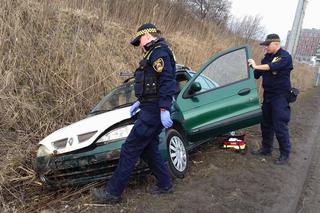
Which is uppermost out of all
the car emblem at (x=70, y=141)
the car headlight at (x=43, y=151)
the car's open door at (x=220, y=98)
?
the car's open door at (x=220, y=98)

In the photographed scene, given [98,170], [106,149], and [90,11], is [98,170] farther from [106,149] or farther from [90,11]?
[90,11]

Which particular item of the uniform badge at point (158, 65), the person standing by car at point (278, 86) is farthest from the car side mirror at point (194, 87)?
the uniform badge at point (158, 65)

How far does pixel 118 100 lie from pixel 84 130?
1208mm

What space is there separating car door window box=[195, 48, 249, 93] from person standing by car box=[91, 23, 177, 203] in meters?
1.89

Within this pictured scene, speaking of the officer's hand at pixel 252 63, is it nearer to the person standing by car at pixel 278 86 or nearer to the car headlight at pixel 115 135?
the person standing by car at pixel 278 86

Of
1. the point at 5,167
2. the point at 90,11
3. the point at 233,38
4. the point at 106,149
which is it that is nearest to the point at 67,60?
the point at 90,11

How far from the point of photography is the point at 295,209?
431cm

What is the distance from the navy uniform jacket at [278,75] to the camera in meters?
5.74

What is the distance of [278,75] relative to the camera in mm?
5859

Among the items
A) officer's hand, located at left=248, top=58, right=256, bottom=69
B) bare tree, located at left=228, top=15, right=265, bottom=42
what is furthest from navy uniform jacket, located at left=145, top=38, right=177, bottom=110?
bare tree, located at left=228, top=15, right=265, bottom=42

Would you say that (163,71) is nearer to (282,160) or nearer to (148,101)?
(148,101)

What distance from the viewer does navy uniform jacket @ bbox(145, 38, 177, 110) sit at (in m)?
3.82

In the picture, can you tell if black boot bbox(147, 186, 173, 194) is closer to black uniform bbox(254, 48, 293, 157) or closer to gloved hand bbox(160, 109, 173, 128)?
gloved hand bbox(160, 109, 173, 128)

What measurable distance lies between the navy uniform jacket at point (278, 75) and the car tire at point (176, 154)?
1802 mm
